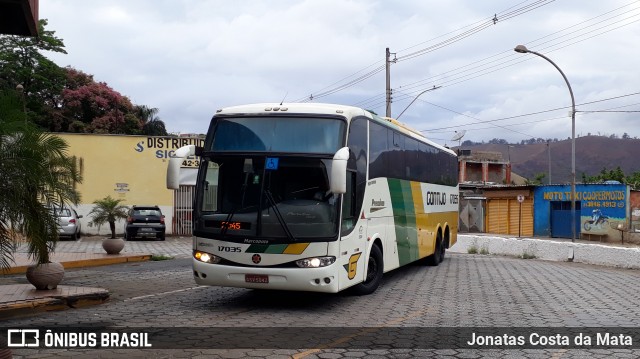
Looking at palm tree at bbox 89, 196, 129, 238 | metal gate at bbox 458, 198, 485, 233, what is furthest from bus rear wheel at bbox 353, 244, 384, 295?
metal gate at bbox 458, 198, 485, 233

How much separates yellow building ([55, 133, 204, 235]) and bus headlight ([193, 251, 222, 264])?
73.3ft

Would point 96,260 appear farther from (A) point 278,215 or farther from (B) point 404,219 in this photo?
(A) point 278,215

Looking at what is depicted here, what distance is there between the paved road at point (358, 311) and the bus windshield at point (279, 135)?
256 centimetres

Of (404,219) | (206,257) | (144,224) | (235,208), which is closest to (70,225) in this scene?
(144,224)

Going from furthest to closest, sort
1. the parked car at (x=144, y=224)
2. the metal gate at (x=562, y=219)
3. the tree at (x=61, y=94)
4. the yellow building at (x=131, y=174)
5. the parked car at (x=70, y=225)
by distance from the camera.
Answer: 1. the tree at (x=61, y=94)
2. the metal gate at (x=562, y=219)
3. the yellow building at (x=131, y=174)
4. the parked car at (x=144, y=224)
5. the parked car at (x=70, y=225)

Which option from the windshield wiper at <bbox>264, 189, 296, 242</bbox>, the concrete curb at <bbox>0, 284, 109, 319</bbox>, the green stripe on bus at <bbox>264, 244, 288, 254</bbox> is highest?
the windshield wiper at <bbox>264, 189, 296, 242</bbox>

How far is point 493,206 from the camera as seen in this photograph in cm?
4300

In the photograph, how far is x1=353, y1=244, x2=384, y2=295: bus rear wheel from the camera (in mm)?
11172

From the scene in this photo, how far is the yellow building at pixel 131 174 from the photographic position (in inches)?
1228

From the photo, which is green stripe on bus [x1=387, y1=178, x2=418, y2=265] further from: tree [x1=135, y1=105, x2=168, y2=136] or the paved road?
tree [x1=135, y1=105, x2=168, y2=136]

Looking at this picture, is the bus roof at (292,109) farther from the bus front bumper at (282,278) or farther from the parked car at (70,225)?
the parked car at (70,225)

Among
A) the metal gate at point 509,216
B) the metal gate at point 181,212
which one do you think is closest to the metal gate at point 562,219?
the metal gate at point 509,216

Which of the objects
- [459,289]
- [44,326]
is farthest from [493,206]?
[44,326]

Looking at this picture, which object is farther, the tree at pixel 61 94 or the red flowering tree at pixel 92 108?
the red flowering tree at pixel 92 108
